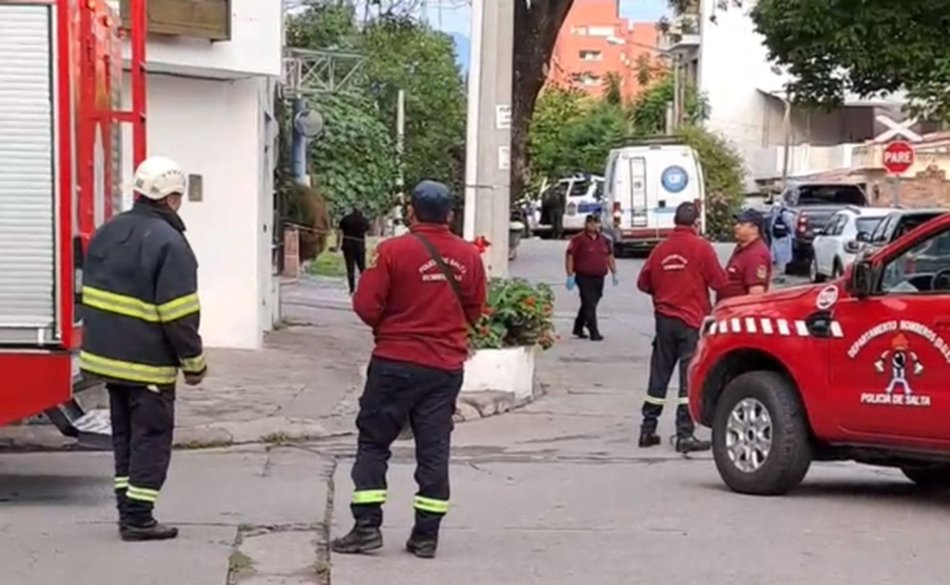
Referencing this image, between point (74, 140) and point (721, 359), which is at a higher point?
point (74, 140)

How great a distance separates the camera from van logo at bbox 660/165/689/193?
126 ft

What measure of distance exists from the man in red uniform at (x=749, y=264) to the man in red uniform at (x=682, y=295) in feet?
1.85

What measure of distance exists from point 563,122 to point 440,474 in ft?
189

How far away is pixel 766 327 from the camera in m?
10.2

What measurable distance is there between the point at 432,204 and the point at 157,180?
1.38m

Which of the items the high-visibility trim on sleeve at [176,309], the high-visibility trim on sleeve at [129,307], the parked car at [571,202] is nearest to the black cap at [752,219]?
the high-visibility trim on sleeve at [176,309]

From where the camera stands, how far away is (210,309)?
17.4m

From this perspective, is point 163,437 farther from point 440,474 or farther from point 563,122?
point 563,122

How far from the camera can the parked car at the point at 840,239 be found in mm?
28906

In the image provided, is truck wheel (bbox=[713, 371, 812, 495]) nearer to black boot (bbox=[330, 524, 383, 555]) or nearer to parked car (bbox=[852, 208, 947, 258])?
black boot (bbox=[330, 524, 383, 555])

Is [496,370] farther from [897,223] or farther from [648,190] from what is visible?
[648,190]

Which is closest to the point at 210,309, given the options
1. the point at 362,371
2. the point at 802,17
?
the point at 362,371

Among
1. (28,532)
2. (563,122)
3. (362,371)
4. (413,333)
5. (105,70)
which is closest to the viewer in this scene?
(413,333)

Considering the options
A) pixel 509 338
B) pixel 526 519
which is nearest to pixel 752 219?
pixel 509 338
